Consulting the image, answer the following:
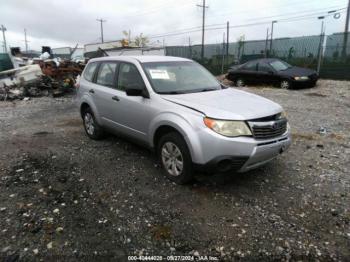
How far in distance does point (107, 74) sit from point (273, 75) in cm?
962

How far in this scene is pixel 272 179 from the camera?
402 centimetres

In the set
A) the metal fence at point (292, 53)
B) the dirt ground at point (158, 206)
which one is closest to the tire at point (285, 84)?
the metal fence at point (292, 53)

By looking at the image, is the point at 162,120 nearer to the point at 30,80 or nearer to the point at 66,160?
the point at 66,160

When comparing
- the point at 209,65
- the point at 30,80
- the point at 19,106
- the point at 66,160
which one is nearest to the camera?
the point at 66,160

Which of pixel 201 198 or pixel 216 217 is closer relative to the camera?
pixel 216 217

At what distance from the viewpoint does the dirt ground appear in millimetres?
2712

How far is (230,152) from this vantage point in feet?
10.6

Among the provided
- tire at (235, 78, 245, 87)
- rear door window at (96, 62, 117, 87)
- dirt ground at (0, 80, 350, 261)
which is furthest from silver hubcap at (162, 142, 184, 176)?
tire at (235, 78, 245, 87)

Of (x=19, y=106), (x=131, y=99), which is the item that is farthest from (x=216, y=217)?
(x=19, y=106)

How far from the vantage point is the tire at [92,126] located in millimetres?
5535

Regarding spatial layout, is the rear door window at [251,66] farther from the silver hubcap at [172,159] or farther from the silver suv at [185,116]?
the silver hubcap at [172,159]

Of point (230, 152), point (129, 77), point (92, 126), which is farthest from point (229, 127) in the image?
point (92, 126)

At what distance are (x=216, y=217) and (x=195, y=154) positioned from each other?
746 millimetres

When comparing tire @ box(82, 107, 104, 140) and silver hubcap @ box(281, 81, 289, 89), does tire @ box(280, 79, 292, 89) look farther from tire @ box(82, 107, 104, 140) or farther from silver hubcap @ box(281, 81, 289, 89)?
tire @ box(82, 107, 104, 140)
